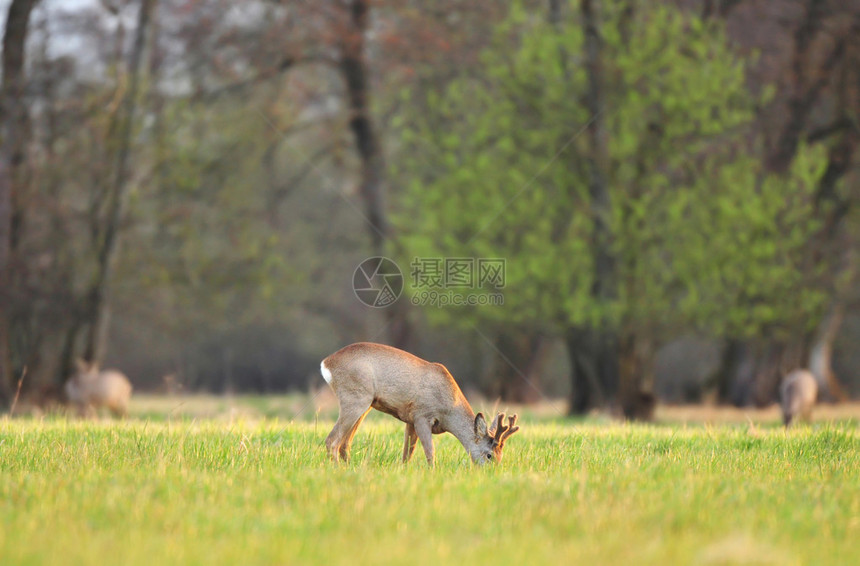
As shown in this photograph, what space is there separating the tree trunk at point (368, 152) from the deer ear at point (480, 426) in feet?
44.9

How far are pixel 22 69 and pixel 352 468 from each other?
42.9 feet

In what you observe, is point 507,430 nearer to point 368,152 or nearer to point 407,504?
point 407,504

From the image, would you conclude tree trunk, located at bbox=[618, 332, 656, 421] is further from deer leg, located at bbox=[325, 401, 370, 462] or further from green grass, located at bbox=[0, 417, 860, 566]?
deer leg, located at bbox=[325, 401, 370, 462]

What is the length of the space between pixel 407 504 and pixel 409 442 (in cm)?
269

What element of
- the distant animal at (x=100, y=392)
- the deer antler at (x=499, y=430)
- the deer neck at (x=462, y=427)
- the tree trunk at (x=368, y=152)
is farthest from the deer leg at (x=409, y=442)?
the tree trunk at (x=368, y=152)

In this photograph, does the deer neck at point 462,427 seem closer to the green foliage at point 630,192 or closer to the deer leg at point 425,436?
the deer leg at point 425,436

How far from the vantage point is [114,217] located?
19078 mm

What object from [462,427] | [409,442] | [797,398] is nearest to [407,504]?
[462,427]

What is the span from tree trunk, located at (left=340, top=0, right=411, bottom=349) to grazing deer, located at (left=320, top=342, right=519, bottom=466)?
13511 millimetres

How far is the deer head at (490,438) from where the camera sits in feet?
26.5

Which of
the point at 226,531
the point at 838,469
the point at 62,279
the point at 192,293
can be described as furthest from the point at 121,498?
the point at 192,293

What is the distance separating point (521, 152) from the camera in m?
19.4

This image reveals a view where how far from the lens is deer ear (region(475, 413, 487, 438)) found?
8125 millimetres

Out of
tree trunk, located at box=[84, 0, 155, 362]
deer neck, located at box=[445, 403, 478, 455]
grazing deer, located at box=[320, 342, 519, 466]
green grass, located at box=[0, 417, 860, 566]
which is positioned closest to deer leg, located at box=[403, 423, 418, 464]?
grazing deer, located at box=[320, 342, 519, 466]
